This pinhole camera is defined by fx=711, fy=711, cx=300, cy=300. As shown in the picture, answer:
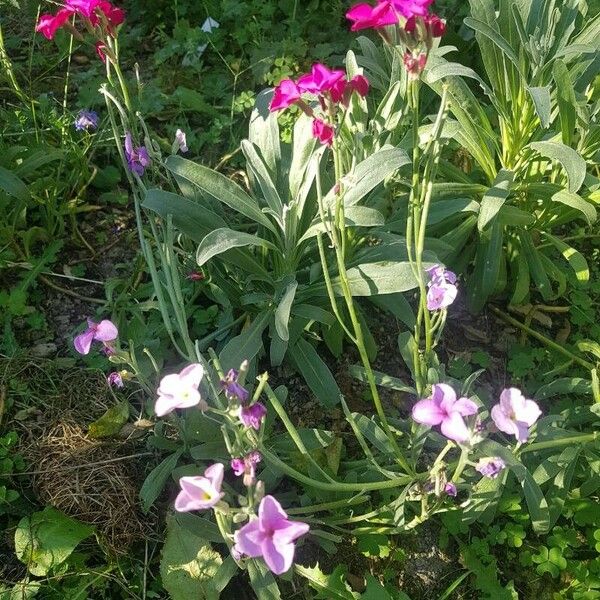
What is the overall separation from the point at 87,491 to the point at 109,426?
205 mm

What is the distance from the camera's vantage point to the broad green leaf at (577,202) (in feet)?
7.38

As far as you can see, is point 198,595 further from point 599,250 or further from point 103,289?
point 599,250

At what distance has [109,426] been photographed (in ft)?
7.19

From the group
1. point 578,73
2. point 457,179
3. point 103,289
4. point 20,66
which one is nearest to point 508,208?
point 457,179

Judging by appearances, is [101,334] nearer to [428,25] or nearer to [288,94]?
[288,94]

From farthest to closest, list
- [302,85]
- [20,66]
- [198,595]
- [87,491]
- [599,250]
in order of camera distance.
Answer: [20,66], [599,250], [87,491], [198,595], [302,85]

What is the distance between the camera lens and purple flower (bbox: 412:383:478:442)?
140cm

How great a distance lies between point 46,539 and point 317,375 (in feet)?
2.95

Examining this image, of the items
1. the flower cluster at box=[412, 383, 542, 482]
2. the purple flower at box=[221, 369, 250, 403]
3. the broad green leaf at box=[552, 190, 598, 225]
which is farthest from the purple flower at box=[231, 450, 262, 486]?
the broad green leaf at box=[552, 190, 598, 225]

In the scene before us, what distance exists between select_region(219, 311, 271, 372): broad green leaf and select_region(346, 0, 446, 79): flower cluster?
0.99 meters

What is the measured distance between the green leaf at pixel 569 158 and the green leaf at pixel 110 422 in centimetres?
152

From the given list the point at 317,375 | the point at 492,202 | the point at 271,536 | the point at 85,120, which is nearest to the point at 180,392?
the point at 271,536

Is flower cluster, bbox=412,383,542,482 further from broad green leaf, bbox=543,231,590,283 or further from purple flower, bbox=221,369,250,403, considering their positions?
broad green leaf, bbox=543,231,590,283

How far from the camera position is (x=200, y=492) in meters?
1.29
